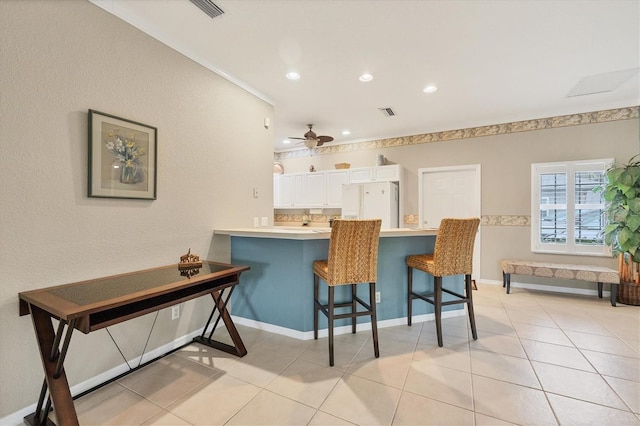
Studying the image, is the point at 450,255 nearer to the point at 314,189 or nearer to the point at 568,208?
the point at 568,208

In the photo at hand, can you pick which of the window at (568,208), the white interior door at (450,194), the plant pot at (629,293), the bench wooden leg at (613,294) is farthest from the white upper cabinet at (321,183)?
the plant pot at (629,293)

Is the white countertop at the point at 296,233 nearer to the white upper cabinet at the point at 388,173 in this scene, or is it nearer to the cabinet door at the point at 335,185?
the white upper cabinet at the point at 388,173

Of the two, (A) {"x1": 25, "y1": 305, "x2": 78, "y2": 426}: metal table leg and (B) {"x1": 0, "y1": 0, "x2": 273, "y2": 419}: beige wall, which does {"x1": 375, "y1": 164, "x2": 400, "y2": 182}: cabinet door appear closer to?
(B) {"x1": 0, "y1": 0, "x2": 273, "y2": 419}: beige wall

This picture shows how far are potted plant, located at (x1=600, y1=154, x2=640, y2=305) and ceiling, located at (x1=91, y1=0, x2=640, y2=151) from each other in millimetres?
1036

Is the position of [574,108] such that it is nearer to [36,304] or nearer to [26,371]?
[36,304]

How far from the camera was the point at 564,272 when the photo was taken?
364 centimetres

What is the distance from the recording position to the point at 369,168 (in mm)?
5125

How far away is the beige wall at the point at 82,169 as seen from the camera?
4.97ft

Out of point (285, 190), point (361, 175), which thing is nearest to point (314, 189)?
point (285, 190)

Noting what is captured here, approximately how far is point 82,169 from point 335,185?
4078mm

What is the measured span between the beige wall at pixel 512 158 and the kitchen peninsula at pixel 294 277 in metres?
1.99

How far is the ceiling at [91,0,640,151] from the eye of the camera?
78.4 inches

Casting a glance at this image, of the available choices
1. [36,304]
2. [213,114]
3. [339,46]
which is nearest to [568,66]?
[339,46]

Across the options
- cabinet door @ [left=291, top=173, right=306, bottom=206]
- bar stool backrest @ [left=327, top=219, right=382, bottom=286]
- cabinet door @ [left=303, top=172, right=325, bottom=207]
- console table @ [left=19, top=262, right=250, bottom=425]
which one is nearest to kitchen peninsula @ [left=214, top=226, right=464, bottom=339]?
bar stool backrest @ [left=327, top=219, right=382, bottom=286]
